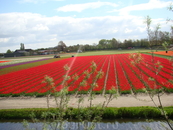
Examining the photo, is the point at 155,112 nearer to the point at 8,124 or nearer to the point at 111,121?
the point at 111,121

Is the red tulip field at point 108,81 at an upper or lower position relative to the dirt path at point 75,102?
upper

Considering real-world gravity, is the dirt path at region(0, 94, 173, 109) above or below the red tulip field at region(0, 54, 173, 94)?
below

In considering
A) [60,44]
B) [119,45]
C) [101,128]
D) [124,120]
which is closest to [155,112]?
[124,120]

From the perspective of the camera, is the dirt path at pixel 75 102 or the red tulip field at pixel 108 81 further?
the red tulip field at pixel 108 81

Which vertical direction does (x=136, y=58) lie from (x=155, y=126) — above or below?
above

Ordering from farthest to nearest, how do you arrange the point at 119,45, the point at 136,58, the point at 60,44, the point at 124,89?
the point at 60,44 → the point at 119,45 → the point at 124,89 → the point at 136,58

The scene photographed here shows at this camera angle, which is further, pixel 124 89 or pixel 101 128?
pixel 124 89

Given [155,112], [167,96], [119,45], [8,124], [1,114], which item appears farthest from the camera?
[119,45]

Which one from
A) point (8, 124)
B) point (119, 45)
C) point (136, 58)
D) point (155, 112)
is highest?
point (119, 45)

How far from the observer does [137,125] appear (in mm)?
10172

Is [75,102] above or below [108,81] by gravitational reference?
below

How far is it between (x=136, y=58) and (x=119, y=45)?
14260cm

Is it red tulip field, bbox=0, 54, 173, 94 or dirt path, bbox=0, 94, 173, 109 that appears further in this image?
red tulip field, bbox=0, 54, 173, 94

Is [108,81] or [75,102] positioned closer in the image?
[75,102]
